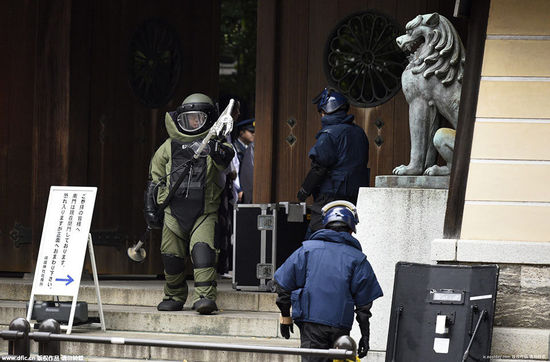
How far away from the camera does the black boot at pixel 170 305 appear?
1155 cm

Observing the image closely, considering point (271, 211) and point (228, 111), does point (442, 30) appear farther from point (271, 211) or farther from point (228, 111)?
point (271, 211)

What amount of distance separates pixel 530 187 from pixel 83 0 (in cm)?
651

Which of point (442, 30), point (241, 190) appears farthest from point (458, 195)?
point (241, 190)

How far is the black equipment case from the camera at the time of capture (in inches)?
484

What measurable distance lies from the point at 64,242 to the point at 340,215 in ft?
11.6

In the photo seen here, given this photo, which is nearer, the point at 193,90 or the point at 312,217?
the point at 312,217

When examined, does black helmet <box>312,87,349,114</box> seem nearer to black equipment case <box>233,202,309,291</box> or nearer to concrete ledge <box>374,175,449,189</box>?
concrete ledge <box>374,175,449,189</box>

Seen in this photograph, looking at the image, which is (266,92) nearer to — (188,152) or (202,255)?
(188,152)

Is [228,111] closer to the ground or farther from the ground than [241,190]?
farther from the ground

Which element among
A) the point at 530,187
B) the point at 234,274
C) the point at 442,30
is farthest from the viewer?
the point at 234,274

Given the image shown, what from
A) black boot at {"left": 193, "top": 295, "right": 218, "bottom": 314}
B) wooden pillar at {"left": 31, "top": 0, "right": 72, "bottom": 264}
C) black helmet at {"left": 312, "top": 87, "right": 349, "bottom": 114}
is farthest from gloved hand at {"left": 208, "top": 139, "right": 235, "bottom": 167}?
wooden pillar at {"left": 31, "top": 0, "right": 72, "bottom": 264}

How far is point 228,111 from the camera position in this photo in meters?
11.5

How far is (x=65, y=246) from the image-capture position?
36.6 ft

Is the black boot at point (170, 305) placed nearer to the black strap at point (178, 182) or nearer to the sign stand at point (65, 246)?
the sign stand at point (65, 246)
